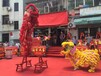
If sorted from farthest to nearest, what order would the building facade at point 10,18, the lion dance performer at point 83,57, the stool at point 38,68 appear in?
the building facade at point 10,18
the stool at point 38,68
the lion dance performer at point 83,57

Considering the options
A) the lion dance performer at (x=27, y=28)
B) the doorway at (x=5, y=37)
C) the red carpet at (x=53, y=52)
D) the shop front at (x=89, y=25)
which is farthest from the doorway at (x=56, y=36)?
the doorway at (x=5, y=37)

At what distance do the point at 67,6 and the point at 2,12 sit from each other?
14.3 metres

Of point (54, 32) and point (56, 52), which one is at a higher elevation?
point (54, 32)

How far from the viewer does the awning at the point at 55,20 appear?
18.5m

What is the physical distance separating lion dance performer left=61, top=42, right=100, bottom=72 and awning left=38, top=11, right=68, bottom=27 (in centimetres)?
677

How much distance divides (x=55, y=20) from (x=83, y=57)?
8306 mm

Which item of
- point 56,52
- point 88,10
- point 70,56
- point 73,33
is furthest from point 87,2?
point 70,56

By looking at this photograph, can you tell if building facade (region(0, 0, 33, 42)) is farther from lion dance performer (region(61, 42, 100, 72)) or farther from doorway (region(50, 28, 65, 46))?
lion dance performer (region(61, 42, 100, 72))

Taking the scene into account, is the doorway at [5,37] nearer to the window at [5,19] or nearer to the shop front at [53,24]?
the window at [5,19]

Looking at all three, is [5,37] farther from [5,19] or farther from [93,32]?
[93,32]

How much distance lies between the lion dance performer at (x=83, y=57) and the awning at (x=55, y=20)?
6766mm

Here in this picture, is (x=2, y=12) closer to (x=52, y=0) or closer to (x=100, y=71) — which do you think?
(x=52, y=0)

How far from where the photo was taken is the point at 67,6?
2312cm

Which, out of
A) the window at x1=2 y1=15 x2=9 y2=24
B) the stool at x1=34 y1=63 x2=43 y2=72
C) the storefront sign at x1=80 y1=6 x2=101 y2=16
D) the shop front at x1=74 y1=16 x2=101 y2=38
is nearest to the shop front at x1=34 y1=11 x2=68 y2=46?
the shop front at x1=74 y1=16 x2=101 y2=38
